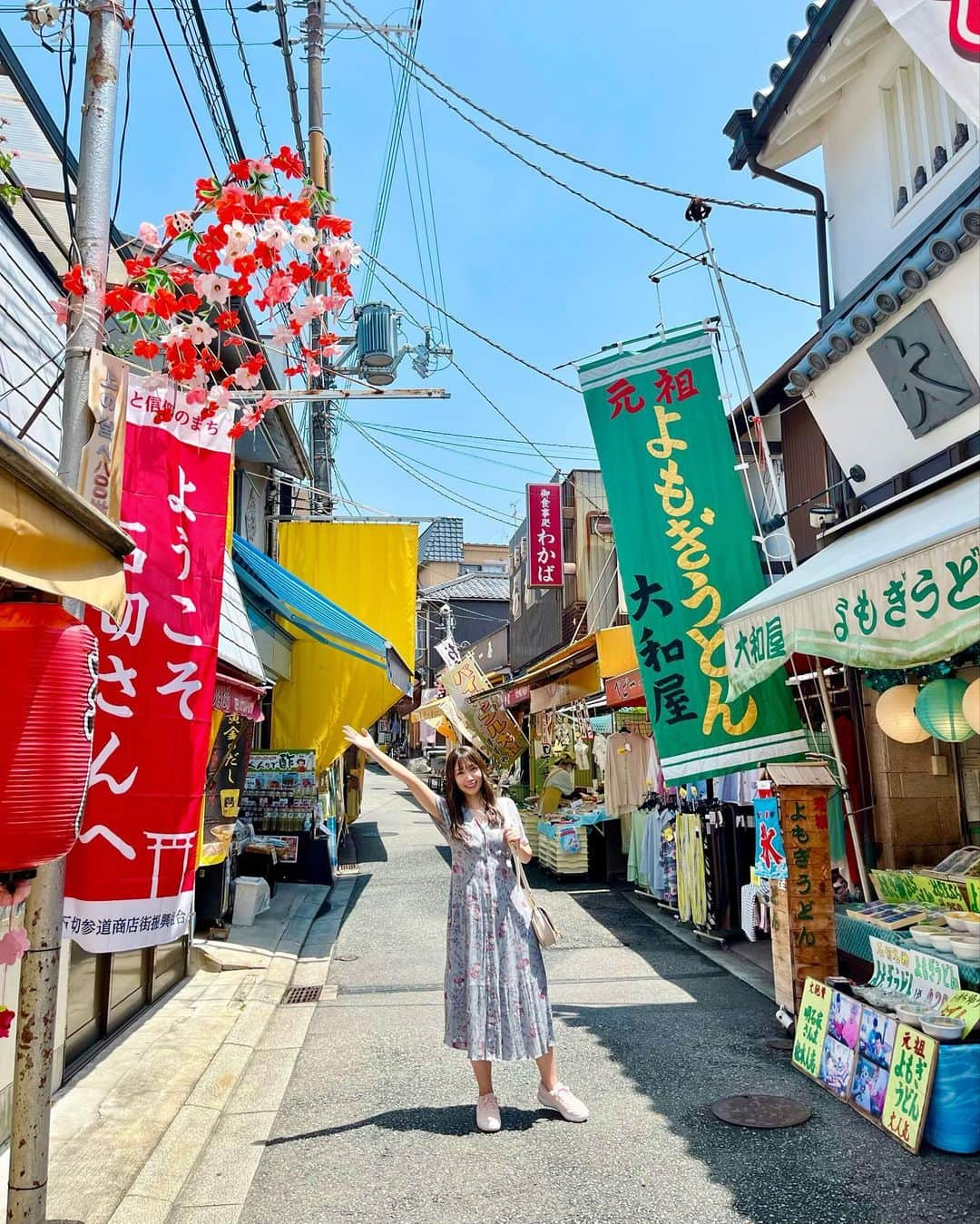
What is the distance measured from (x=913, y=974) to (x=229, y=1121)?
467 cm

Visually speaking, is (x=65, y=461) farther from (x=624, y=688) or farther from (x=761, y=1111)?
(x=624, y=688)

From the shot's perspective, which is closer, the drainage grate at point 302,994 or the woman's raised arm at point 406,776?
the woman's raised arm at point 406,776

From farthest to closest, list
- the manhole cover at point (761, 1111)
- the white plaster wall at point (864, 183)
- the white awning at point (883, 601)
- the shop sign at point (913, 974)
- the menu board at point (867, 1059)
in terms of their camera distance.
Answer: the white plaster wall at point (864, 183), the shop sign at point (913, 974), the manhole cover at point (761, 1111), the white awning at point (883, 601), the menu board at point (867, 1059)

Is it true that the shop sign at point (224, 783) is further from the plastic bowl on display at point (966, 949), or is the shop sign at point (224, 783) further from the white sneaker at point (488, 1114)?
the plastic bowl on display at point (966, 949)

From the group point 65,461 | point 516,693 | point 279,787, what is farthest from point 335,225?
point 516,693

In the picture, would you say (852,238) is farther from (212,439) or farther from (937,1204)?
(937,1204)

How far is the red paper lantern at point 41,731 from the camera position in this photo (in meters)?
3.08

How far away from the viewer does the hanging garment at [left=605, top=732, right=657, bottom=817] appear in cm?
1356

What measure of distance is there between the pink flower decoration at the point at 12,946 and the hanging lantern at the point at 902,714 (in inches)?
261

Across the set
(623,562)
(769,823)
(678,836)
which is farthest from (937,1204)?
(678,836)

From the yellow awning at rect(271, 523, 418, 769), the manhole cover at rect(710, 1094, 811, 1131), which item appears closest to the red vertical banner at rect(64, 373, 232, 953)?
the manhole cover at rect(710, 1094, 811, 1131)

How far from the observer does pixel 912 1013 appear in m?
5.33

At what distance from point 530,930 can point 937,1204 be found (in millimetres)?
2437

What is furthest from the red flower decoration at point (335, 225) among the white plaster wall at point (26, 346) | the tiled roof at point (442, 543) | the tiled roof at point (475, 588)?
the tiled roof at point (442, 543)
